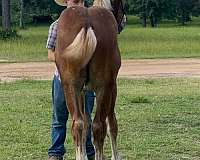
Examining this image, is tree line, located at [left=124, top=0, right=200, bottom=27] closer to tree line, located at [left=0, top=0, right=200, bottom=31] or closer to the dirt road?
tree line, located at [left=0, top=0, right=200, bottom=31]

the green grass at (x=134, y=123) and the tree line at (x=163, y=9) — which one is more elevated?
the green grass at (x=134, y=123)

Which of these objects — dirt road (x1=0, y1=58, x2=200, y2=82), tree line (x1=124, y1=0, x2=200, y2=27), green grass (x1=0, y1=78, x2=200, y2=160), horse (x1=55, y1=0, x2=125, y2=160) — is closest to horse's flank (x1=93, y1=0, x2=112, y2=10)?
horse (x1=55, y1=0, x2=125, y2=160)

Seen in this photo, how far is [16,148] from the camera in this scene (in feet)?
23.6

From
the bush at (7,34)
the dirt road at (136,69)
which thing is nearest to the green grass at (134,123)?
the dirt road at (136,69)

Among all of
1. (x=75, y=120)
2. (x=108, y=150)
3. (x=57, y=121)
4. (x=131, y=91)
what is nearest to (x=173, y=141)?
(x=108, y=150)

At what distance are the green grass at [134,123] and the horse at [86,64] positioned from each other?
2.23 meters

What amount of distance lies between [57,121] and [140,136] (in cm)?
200

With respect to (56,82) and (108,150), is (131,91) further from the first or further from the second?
(56,82)

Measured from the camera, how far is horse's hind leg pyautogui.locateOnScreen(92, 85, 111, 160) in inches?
178

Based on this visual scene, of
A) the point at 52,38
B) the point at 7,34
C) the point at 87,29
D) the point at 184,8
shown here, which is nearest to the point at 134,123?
the point at 52,38

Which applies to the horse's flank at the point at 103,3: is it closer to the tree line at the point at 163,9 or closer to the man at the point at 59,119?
the man at the point at 59,119

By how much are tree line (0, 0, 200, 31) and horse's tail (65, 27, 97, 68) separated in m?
60.1

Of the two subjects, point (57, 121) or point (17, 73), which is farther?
point (17, 73)

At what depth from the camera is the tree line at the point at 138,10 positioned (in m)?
68.0
